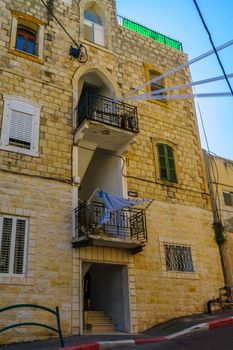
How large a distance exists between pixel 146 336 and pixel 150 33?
14247mm

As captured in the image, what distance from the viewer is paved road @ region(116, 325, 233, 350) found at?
8104mm

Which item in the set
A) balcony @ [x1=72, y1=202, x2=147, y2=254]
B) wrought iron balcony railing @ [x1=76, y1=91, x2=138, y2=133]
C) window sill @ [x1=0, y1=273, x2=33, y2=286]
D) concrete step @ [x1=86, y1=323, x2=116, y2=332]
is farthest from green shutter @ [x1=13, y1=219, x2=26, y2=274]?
wrought iron balcony railing @ [x1=76, y1=91, x2=138, y2=133]

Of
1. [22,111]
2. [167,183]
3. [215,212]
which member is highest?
[22,111]

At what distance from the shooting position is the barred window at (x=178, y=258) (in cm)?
1313

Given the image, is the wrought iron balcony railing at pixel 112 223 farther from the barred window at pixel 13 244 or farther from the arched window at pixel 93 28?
the arched window at pixel 93 28

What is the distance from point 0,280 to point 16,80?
690 centimetres

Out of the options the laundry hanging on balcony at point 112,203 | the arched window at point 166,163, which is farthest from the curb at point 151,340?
the arched window at point 166,163

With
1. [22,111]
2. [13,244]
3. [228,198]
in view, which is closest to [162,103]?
[228,198]

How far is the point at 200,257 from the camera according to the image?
13961 millimetres

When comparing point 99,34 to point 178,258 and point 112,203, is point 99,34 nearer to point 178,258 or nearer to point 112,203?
point 112,203

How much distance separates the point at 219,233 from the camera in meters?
15.1

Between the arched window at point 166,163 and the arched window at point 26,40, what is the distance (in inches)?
251

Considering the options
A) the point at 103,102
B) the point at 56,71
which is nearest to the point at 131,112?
the point at 103,102

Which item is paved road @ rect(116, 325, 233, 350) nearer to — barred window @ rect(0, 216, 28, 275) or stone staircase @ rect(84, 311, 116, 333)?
stone staircase @ rect(84, 311, 116, 333)
